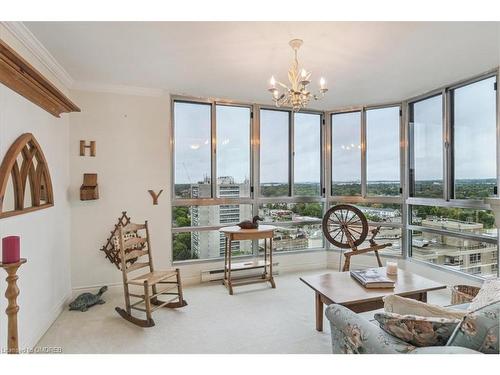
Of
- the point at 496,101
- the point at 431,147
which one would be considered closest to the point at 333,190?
the point at 431,147

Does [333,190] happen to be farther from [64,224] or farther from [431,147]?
[64,224]

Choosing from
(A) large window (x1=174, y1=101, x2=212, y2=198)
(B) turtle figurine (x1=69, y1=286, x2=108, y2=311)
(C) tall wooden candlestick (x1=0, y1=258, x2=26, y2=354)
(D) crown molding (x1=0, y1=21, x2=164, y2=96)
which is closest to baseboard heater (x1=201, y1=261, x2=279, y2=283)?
(A) large window (x1=174, y1=101, x2=212, y2=198)

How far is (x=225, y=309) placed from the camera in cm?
303

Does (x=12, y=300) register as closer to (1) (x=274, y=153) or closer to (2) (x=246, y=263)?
(2) (x=246, y=263)

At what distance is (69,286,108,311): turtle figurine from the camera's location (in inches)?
118

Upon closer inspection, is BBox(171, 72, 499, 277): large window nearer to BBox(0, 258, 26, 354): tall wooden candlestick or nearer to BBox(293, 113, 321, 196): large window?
BBox(293, 113, 321, 196): large window

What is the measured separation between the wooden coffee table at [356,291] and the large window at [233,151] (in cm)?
203

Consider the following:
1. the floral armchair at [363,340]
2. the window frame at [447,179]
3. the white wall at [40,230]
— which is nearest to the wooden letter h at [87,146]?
the white wall at [40,230]

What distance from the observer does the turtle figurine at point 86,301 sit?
299 centimetres

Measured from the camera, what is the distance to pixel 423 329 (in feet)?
4.08

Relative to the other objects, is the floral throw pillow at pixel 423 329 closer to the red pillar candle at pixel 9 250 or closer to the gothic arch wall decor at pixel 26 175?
the red pillar candle at pixel 9 250

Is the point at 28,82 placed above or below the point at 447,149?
above

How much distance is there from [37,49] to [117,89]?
3.56 ft

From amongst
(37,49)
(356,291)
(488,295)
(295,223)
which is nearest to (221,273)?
(295,223)
